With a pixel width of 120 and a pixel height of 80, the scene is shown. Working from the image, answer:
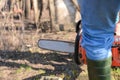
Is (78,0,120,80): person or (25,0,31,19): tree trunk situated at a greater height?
(25,0,31,19): tree trunk

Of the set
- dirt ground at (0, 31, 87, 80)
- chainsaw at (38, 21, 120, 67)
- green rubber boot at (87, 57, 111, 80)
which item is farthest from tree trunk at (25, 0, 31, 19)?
green rubber boot at (87, 57, 111, 80)

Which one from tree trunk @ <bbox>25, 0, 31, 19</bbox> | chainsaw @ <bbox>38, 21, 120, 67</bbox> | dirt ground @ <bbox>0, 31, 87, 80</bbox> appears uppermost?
tree trunk @ <bbox>25, 0, 31, 19</bbox>

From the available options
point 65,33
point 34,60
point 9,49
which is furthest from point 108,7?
point 65,33

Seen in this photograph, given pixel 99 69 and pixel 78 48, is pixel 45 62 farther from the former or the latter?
pixel 99 69

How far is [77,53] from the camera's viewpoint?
8.00ft

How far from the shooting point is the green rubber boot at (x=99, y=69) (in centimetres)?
159

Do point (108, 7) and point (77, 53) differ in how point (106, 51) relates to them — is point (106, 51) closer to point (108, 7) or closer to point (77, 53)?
point (108, 7)

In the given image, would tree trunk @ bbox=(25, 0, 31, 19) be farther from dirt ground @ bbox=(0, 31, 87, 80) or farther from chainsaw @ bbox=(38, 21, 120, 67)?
chainsaw @ bbox=(38, 21, 120, 67)

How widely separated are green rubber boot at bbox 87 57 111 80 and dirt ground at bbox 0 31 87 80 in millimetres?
834

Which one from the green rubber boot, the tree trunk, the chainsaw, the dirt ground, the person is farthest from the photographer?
the tree trunk

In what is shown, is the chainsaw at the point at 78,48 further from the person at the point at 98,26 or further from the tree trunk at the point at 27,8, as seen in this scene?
the tree trunk at the point at 27,8

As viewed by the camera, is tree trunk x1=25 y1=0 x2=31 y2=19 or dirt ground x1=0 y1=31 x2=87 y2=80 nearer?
dirt ground x1=0 y1=31 x2=87 y2=80

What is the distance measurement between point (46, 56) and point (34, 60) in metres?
0.14

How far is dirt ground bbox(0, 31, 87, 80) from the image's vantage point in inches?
107
